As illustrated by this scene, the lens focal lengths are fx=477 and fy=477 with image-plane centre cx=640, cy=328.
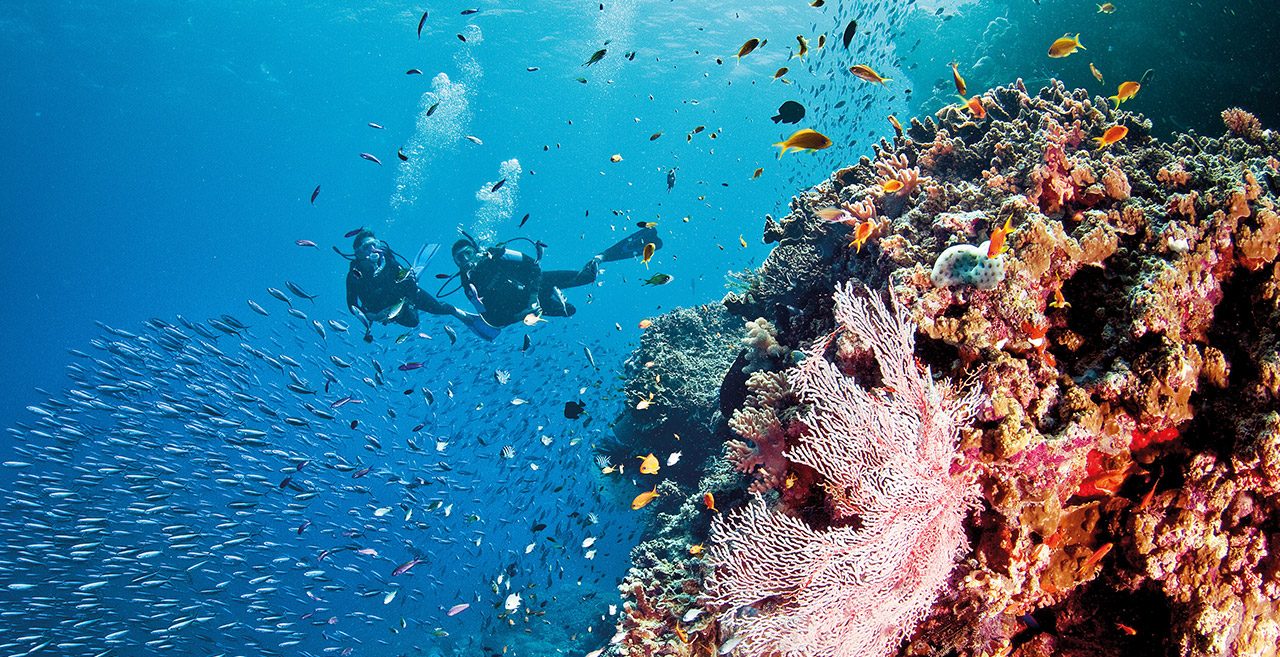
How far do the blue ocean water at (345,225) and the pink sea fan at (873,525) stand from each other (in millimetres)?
6559

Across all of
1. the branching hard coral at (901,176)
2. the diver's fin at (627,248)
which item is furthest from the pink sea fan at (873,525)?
the diver's fin at (627,248)

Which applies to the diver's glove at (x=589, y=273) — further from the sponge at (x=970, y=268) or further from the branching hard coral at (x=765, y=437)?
the sponge at (x=970, y=268)

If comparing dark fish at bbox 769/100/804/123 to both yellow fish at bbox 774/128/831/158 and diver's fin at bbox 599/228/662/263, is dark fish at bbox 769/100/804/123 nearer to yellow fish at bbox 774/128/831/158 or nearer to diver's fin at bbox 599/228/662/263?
yellow fish at bbox 774/128/831/158

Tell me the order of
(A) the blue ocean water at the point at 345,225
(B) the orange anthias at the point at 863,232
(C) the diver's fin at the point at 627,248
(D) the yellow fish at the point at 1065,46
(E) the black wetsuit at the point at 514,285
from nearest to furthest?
(B) the orange anthias at the point at 863,232 < (D) the yellow fish at the point at 1065,46 < (A) the blue ocean water at the point at 345,225 < (E) the black wetsuit at the point at 514,285 < (C) the diver's fin at the point at 627,248

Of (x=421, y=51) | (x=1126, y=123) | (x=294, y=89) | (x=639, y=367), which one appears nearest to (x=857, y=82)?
(x=639, y=367)

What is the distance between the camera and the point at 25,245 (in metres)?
59.4

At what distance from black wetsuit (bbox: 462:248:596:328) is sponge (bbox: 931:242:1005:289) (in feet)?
32.8

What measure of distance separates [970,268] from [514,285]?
11.2 metres

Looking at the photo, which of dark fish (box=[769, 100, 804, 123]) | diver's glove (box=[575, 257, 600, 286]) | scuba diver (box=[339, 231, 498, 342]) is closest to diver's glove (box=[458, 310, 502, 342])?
scuba diver (box=[339, 231, 498, 342])

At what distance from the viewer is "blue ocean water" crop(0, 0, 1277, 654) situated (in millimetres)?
10031

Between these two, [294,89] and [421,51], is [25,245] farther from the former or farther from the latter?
[421,51]

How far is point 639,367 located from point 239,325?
8.40 meters

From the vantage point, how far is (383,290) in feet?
37.7

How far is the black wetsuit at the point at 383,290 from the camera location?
1117 centimetres
